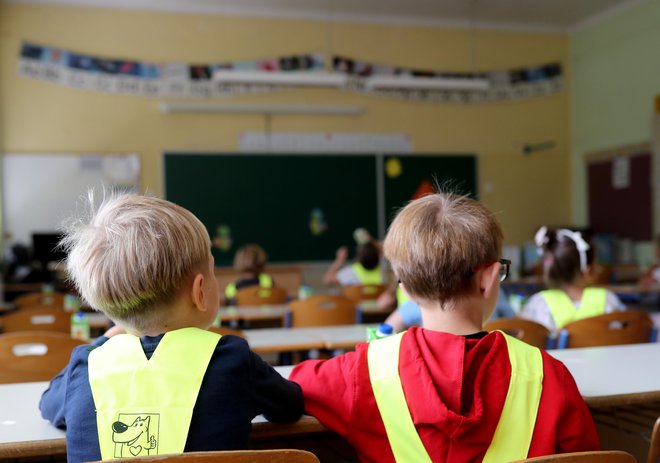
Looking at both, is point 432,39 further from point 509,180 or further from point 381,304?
point 381,304

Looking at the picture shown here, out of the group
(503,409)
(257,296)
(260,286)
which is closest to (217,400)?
(503,409)

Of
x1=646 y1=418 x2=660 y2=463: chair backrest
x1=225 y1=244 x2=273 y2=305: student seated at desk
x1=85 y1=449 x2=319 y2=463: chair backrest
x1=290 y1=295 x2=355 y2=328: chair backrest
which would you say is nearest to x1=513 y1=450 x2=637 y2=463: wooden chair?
x1=646 y1=418 x2=660 y2=463: chair backrest

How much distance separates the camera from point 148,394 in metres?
1.07

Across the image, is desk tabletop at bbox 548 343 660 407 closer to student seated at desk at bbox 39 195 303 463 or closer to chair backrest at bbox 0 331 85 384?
student seated at desk at bbox 39 195 303 463

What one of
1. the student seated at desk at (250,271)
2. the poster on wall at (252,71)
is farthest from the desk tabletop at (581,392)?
the poster on wall at (252,71)

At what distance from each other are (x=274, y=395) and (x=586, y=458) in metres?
0.53

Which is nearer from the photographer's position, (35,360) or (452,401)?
(452,401)

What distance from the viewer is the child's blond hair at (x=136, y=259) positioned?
1107 millimetres

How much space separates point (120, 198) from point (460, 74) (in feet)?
24.0

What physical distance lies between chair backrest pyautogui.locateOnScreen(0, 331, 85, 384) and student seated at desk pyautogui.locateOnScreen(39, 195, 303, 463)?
792 mm

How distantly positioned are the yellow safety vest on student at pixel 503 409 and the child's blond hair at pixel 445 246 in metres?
0.13

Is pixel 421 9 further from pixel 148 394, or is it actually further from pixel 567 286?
pixel 148 394

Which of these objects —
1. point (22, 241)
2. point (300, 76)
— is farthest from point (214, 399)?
point (22, 241)

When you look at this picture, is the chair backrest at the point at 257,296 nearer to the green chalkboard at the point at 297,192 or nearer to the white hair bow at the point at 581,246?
the white hair bow at the point at 581,246
